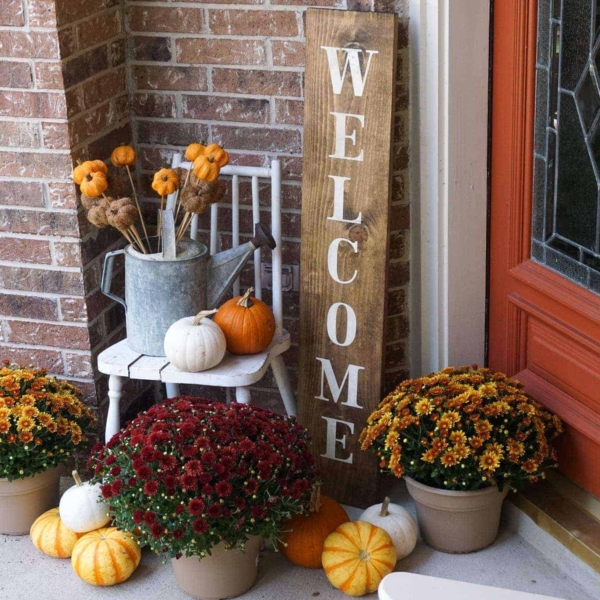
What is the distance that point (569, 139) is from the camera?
228 centimetres

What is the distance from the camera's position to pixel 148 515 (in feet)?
7.11

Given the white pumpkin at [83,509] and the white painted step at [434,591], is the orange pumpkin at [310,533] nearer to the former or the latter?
the white pumpkin at [83,509]

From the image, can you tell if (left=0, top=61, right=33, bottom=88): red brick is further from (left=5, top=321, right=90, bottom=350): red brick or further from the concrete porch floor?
the concrete porch floor

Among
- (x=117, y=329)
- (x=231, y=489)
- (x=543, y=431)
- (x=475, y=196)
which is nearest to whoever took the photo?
(x=231, y=489)

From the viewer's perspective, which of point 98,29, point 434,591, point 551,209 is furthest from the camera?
point 98,29

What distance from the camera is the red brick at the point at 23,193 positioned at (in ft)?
8.54

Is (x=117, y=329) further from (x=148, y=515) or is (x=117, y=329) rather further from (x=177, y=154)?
(x=148, y=515)

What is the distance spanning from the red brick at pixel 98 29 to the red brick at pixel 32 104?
16 cm

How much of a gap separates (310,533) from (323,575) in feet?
0.39

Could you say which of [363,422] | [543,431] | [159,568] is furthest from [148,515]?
[543,431]

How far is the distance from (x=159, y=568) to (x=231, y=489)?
48 cm

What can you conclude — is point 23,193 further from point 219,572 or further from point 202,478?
point 219,572

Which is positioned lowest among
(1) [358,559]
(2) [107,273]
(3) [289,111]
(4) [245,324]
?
(1) [358,559]

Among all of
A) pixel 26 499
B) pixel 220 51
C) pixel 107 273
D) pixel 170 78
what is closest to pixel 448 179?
pixel 220 51
